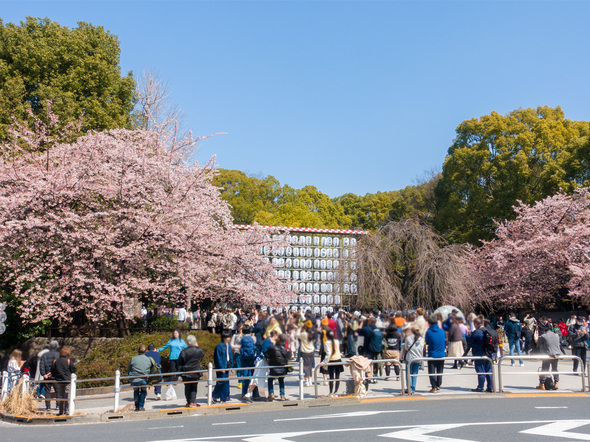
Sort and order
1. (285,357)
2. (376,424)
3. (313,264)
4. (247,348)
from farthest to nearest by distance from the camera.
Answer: (313,264), (247,348), (285,357), (376,424)

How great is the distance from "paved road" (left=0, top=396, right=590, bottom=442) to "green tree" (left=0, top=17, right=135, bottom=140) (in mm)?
19550

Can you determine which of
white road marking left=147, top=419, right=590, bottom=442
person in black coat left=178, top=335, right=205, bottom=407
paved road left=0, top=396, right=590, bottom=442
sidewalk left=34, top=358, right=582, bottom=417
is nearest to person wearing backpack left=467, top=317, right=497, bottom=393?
sidewalk left=34, top=358, right=582, bottom=417

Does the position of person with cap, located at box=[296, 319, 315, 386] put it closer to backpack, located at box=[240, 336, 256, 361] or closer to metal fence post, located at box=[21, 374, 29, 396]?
backpack, located at box=[240, 336, 256, 361]

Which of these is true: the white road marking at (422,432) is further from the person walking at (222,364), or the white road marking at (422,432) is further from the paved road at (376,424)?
the person walking at (222,364)

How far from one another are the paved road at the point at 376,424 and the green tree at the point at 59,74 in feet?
64.1

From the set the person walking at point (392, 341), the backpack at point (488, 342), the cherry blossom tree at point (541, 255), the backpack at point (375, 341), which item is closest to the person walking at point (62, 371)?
the backpack at point (375, 341)

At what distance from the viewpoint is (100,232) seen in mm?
20094

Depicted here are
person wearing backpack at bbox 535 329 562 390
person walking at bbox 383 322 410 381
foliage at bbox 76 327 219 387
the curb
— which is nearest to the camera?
the curb

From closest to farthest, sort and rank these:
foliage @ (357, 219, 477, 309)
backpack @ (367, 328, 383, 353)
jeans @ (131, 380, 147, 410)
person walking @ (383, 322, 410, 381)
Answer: jeans @ (131, 380, 147, 410) < backpack @ (367, 328, 383, 353) < person walking @ (383, 322, 410, 381) < foliage @ (357, 219, 477, 309)

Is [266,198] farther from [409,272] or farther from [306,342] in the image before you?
[306,342]

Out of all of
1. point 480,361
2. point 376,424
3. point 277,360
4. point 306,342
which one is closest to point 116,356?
point 277,360

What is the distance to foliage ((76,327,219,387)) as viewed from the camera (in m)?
17.2

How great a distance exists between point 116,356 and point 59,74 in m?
17.8

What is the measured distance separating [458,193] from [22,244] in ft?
108
